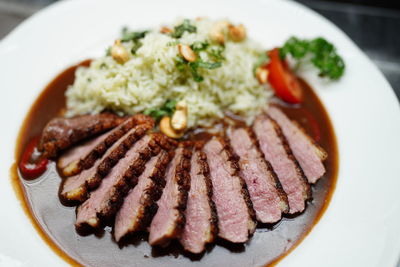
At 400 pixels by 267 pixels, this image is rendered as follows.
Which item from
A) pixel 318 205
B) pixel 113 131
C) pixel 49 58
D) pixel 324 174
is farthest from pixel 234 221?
pixel 49 58

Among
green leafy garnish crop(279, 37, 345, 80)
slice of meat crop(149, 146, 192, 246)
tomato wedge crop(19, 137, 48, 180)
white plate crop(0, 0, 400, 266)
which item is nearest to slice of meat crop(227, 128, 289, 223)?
white plate crop(0, 0, 400, 266)

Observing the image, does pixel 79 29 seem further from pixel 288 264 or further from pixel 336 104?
pixel 288 264

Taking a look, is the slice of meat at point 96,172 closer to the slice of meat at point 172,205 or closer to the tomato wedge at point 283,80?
the slice of meat at point 172,205

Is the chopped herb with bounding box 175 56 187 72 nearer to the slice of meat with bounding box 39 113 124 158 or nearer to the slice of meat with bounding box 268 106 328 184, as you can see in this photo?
the slice of meat with bounding box 39 113 124 158

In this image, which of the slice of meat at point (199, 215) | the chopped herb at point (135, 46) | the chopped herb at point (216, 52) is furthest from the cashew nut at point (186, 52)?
the slice of meat at point (199, 215)

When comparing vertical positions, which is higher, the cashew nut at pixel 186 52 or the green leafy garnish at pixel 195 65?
A: the cashew nut at pixel 186 52

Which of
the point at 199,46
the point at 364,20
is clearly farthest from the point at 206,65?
the point at 364,20
